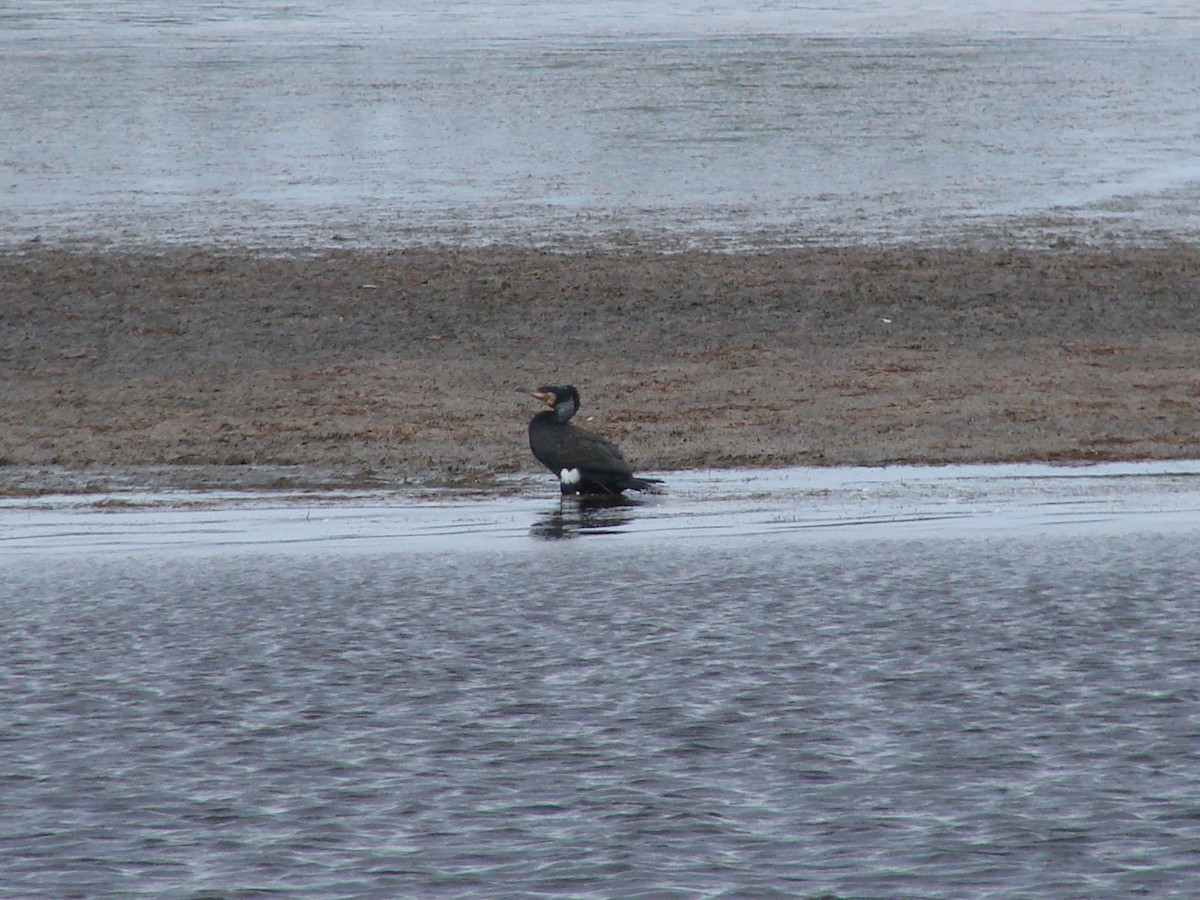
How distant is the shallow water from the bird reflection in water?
1.9 inches

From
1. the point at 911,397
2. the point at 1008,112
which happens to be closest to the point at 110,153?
the point at 1008,112

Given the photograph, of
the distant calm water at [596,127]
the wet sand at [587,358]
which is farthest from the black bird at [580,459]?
the distant calm water at [596,127]

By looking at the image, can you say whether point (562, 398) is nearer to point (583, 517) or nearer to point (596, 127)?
point (583, 517)

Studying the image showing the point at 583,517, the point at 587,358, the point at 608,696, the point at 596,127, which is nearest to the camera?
the point at 608,696

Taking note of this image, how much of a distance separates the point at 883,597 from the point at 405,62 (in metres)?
36.8

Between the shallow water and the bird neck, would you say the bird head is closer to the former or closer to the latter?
the bird neck

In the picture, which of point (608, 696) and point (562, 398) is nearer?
point (608, 696)

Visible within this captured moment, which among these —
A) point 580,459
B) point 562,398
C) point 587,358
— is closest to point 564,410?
point 562,398

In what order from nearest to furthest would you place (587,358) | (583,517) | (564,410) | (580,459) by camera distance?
(583,517)
(580,459)
(564,410)
(587,358)

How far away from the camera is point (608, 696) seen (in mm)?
9938

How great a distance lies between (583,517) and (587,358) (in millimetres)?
6590

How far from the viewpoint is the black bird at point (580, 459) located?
1573 centimetres

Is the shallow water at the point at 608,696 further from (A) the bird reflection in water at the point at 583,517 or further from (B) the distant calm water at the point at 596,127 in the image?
(B) the distant calm water at the point at 596,127

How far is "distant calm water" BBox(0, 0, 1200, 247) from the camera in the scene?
29125mm
